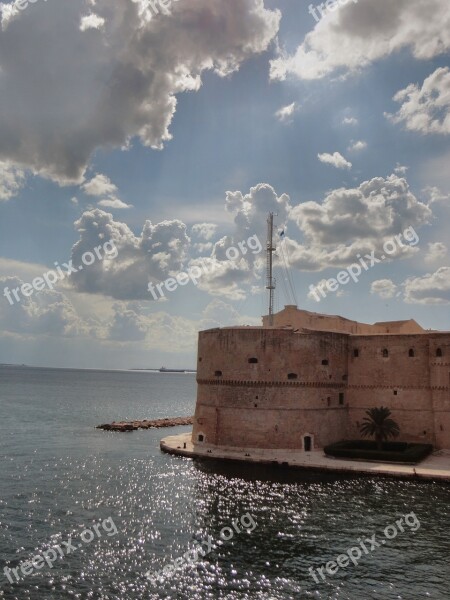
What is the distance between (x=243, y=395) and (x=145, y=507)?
13399 millimetres

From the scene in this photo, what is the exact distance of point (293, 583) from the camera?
628 inches

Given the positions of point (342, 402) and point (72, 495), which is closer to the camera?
point (72, 495)

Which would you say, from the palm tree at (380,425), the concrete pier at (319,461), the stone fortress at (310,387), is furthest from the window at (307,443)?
the palm tree at (380,425)

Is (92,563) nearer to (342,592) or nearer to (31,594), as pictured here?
(31,594)

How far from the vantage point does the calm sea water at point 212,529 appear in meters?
15.8

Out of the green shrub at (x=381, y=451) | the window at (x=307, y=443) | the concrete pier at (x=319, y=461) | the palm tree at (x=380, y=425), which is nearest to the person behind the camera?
the concrete pier at (x=319, y=461)

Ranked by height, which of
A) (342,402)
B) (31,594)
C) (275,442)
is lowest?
(31,594)

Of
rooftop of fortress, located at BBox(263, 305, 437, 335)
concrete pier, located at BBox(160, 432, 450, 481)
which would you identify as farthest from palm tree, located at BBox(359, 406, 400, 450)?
rooftop of fortress, located at BBox(263, 305, 437, 335)

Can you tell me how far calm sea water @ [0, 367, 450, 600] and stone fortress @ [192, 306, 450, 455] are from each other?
4.53 meters

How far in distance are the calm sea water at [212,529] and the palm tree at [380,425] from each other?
254 inches

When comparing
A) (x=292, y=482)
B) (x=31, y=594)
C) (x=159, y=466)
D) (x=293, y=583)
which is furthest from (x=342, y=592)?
(x=159, y=466)

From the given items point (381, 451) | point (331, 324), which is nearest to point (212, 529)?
point (381, 451)

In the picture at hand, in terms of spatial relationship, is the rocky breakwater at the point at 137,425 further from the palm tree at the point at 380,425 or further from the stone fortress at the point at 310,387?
the palm tree at the point at 380,425

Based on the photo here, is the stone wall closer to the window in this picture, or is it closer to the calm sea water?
the window
